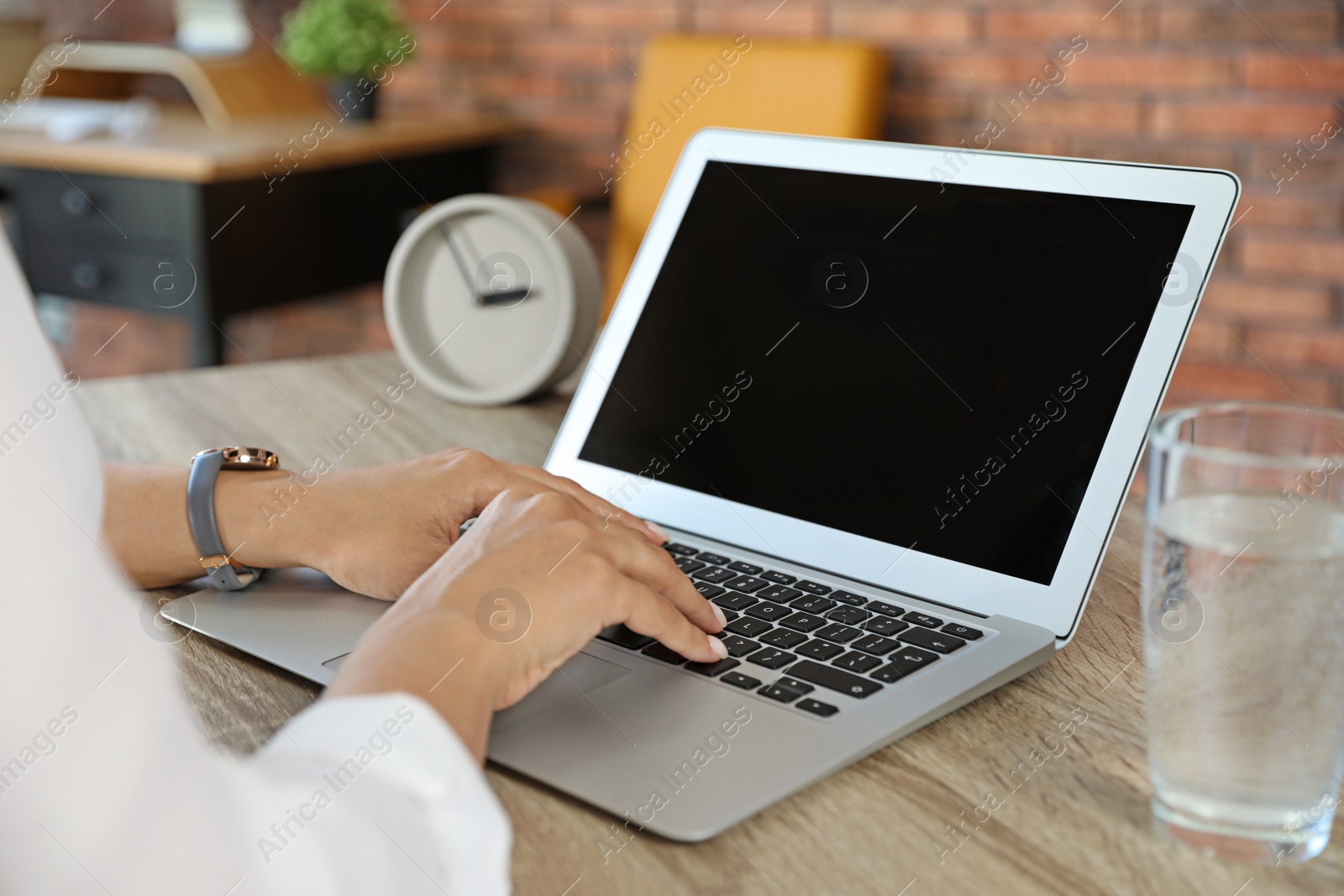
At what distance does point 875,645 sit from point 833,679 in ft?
0.14

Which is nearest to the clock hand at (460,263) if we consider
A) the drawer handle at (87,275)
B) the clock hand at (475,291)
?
the clock hand at (475,291)

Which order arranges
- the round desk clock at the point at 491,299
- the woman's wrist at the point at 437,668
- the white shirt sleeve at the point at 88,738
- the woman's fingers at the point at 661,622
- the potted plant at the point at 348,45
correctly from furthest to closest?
the potted plant at the point at 348,45 → the round desk clock at the point at 491,299 → the woman's fingers at the point at 661,622 → the woman's wrist at the point at 437,668 → the white shirt sleeve at the point at 88,738

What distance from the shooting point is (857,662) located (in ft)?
1.86

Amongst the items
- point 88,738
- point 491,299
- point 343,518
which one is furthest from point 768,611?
point 491,299

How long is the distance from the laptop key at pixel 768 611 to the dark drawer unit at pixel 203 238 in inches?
71.2

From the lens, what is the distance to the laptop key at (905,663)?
56cm

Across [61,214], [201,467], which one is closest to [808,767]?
[201,467]

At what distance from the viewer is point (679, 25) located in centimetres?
256

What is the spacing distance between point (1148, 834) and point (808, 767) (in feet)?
0.42

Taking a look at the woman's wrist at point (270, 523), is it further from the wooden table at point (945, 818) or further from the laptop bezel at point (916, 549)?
the laptop bezel at point (916, 549)

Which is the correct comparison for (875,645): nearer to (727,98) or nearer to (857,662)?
(857,662)

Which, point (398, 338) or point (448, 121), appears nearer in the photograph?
point (398, 338)

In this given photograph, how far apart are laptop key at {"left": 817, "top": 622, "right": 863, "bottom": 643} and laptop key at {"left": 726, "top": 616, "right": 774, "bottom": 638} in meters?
0.03

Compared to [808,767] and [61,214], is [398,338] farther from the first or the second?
[61,214]
